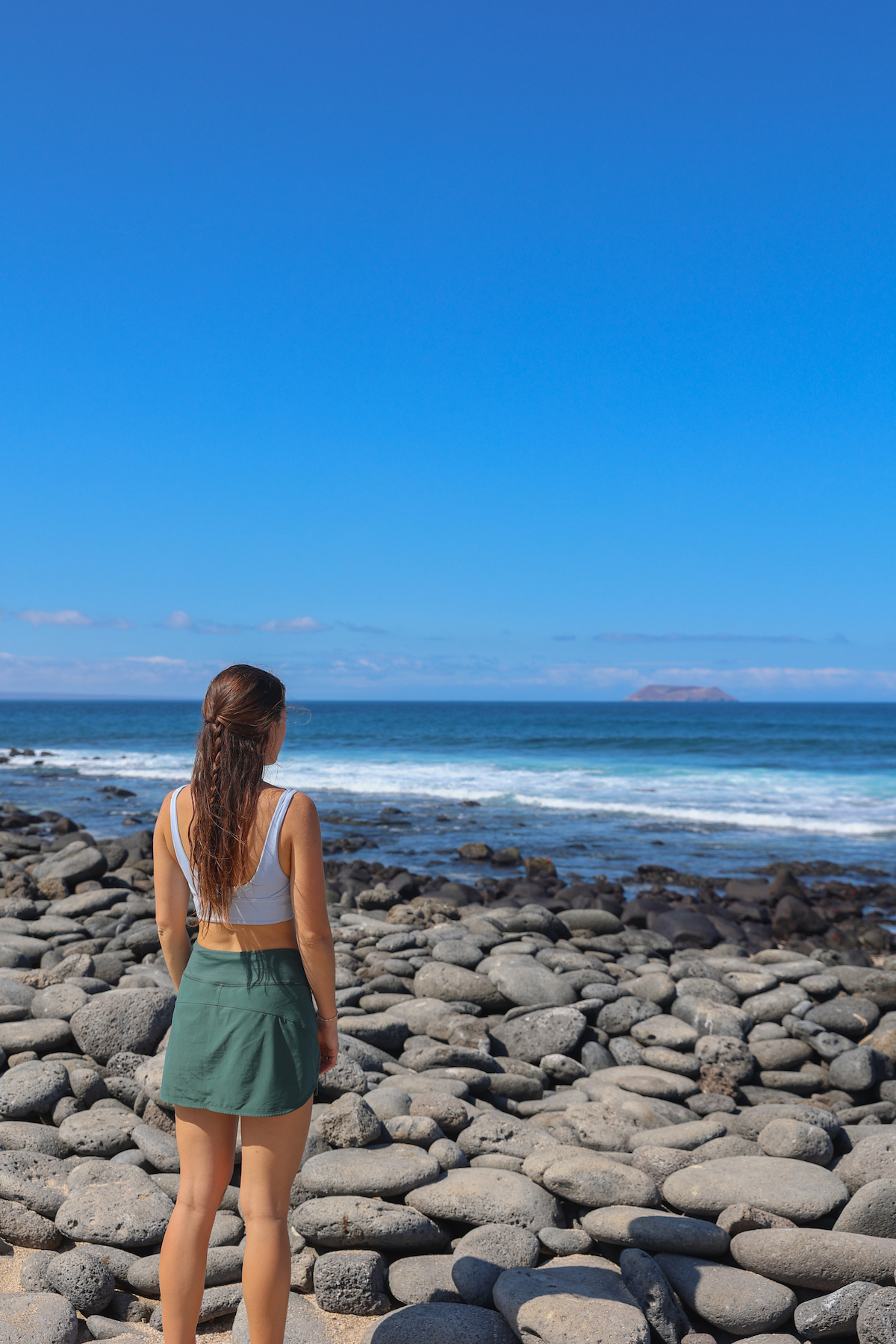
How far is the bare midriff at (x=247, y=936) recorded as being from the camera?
262cm

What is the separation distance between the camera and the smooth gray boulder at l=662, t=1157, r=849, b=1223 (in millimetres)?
3863

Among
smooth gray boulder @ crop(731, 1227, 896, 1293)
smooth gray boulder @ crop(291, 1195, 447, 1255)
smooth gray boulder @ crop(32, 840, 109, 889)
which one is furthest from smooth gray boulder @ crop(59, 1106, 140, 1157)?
smooth gray boulder @ crop(32, 840, 109, 889)

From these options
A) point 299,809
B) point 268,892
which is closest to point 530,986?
point 268,892

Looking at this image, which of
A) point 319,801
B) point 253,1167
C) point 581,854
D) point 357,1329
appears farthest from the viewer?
point 319,801

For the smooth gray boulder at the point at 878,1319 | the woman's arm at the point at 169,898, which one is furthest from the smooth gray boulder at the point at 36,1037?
the smooth gray boulder at the point at 878,1319

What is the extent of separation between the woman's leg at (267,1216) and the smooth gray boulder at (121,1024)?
2917mm

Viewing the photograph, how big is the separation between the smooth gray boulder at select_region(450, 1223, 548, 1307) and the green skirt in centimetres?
135

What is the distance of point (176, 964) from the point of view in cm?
292

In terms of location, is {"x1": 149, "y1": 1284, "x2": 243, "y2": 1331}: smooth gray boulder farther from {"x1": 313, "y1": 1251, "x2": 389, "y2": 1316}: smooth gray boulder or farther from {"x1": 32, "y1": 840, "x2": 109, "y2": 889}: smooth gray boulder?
{"x1": 32, "y1": 840, "x2": 109, "y2": 889}: smooth gray boulder

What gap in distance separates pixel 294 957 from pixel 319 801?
839 inches

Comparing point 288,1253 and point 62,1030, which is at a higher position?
point 288,1253

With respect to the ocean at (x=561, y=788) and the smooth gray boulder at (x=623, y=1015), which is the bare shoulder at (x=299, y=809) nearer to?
the ocean at (x=561, y=788)

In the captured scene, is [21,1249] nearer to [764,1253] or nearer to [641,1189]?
[641,1189]

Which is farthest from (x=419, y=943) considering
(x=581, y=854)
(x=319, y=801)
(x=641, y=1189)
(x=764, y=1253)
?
(x=319, y=801)
